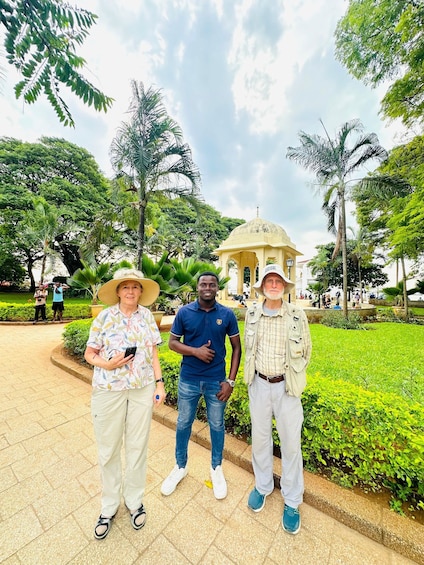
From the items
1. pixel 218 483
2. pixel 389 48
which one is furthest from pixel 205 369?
pixel 389 48

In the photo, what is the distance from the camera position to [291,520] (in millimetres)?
1734

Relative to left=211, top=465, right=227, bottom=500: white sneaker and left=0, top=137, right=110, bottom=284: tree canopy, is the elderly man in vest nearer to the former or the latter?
left=211, top=465, right=227, bottom=500: white sneaker

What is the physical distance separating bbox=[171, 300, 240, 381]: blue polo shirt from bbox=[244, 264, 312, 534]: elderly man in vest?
22 cm

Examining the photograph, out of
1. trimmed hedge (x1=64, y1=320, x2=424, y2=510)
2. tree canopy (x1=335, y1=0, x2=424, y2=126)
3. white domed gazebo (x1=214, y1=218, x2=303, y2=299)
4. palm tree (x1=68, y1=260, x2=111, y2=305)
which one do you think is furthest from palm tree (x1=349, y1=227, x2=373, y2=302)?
→ trimmed hedge (x1=64, y1=320, x2=424, y2=510)

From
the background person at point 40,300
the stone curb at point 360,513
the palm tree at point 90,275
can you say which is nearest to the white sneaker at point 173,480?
the stone curb at point 360,513

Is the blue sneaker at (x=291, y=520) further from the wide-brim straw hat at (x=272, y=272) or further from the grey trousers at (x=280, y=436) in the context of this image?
the wide-brim straw hat at (x=272, y=272)

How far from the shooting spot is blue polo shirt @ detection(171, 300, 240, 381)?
207cm

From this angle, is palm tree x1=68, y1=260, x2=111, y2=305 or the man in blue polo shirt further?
palm tree x1=68, y1=260, x2=111, y2=305

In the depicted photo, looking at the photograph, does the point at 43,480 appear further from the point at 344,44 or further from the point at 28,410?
the point at 344,44

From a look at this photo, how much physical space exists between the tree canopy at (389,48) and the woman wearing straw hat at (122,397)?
868 centimetres

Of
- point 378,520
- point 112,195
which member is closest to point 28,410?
point 378,520

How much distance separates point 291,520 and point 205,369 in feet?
4.07

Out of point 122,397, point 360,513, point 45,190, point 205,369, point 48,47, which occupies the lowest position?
point 360,513

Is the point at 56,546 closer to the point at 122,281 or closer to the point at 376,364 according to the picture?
the point at 122,281
